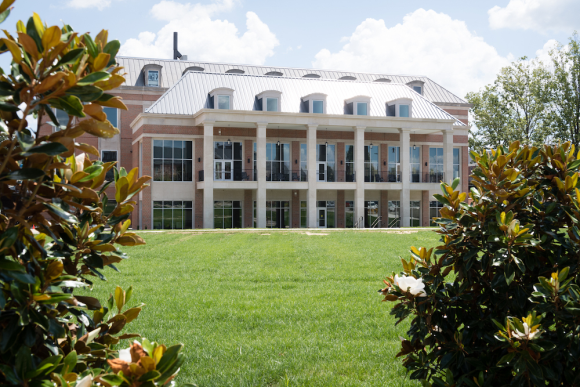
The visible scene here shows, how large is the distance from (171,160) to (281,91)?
32.4ft

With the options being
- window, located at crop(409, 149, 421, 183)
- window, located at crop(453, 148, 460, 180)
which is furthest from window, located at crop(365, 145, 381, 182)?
window, located at crop(453, 148, 460, 180)

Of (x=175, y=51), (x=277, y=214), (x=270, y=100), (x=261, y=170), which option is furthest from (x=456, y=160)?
(x=175, y=51)

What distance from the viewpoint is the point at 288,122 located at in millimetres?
33688

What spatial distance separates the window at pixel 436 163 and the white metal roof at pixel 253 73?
287 inches

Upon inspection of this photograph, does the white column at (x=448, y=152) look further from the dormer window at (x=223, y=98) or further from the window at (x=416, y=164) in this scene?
the dormer window at (x=223, y=98)

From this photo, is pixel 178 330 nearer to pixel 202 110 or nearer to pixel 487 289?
pixel 487 289

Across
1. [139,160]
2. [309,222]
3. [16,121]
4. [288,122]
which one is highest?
[288,122]

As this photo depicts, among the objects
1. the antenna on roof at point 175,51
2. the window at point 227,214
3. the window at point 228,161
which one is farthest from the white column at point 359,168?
the antenna on roof at point 175,51

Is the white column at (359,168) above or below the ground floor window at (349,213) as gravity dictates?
above

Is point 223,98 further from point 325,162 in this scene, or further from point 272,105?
point 325,162

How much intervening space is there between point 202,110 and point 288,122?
6.11m

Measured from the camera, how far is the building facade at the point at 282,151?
3328 centimetres

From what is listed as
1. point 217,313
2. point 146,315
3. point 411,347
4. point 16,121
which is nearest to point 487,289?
point 411,347

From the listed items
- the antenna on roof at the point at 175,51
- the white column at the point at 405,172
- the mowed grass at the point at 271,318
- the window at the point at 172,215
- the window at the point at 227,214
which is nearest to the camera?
the mowed grass at the point at 271,318
